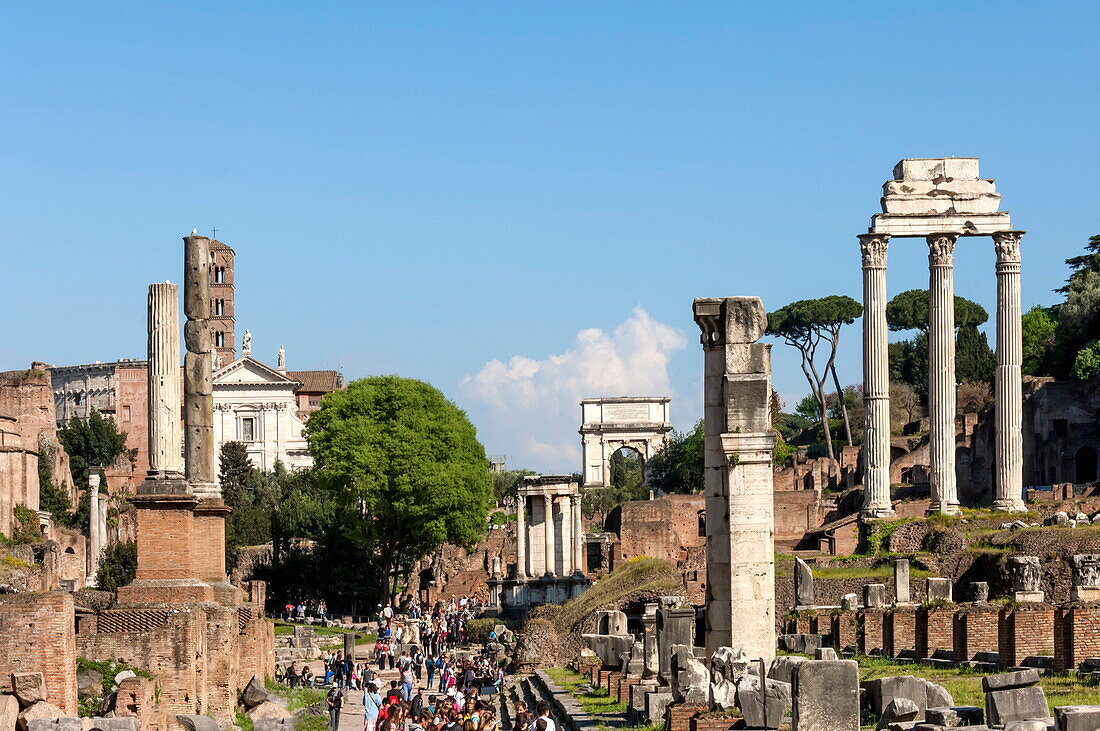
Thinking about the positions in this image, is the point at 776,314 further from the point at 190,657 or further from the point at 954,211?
the point at 190,657

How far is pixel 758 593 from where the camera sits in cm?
2078

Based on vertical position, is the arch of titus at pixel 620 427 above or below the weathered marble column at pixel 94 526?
above

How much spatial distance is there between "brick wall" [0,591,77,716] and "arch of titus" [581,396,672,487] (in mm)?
91280

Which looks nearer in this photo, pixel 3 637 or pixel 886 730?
pixel 886 730

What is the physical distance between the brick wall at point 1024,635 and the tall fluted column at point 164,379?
11136mm

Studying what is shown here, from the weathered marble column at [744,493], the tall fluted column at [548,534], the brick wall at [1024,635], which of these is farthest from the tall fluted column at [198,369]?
the tall fluted column at [548,534]

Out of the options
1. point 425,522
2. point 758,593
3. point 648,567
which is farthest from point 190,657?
point 425,522

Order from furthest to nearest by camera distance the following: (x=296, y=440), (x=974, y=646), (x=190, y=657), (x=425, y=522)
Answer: (x=296, y=440), (x=425, y=522), (x=974, y=646), (x=190, y=657)

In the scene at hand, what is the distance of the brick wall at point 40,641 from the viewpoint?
19.2 m

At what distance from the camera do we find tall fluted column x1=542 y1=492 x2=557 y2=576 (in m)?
55.0

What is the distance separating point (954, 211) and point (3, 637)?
1334 inches

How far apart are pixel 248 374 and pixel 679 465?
32.3 meters

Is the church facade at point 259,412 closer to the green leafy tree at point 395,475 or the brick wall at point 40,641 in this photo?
the green leafy tree at point 395,475

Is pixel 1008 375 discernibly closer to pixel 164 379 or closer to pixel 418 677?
pixel 418 677
